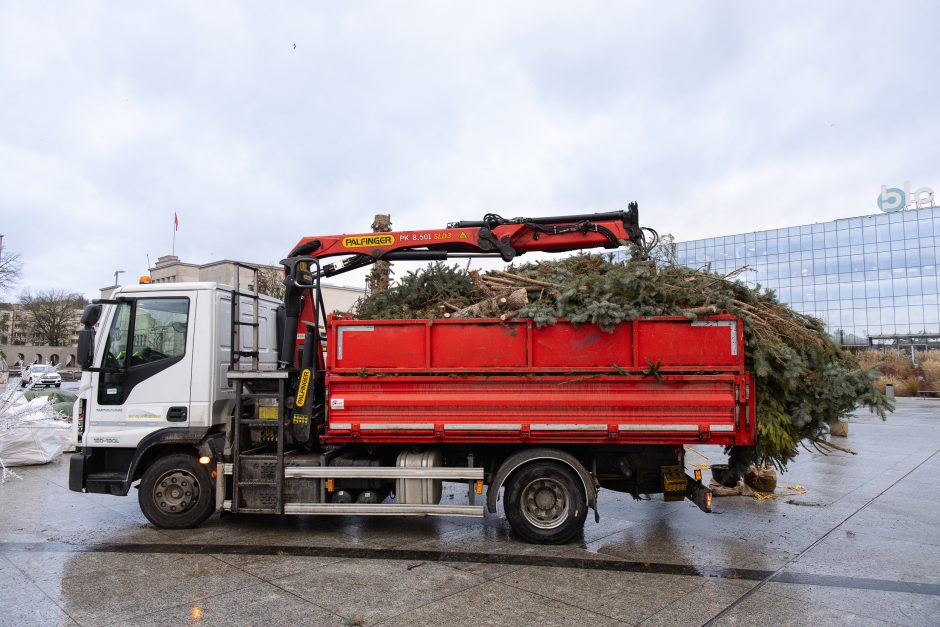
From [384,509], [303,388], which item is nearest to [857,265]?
[384,509]

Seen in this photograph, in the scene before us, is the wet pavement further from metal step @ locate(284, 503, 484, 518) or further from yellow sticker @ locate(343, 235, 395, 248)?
yellow sticker @ locate(343, 235, 395, 248)

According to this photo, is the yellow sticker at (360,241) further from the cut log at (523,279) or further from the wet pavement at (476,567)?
the wet pavement at (476,567)

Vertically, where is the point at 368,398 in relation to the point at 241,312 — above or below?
below

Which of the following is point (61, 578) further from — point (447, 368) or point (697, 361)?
point (697, 361)

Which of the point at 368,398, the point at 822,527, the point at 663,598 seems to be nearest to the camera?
the point at 663,598

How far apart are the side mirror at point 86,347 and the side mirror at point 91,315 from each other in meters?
0.03

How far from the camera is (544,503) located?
6.20 metres

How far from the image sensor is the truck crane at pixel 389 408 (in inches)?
234

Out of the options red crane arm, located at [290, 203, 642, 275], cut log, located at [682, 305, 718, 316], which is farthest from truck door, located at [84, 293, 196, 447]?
cut log, located at [682, 305, 718, 316]

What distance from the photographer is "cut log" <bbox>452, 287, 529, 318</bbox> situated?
625 cm

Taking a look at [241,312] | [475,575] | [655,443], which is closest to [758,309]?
[655,443]

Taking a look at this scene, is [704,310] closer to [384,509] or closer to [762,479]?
[384,509]

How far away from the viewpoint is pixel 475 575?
5.31 metres

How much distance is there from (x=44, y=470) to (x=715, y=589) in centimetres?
1096
